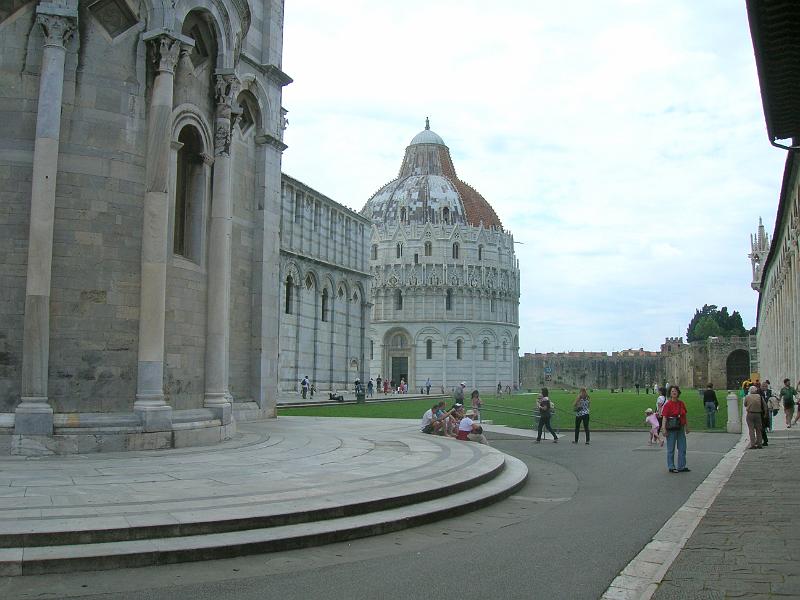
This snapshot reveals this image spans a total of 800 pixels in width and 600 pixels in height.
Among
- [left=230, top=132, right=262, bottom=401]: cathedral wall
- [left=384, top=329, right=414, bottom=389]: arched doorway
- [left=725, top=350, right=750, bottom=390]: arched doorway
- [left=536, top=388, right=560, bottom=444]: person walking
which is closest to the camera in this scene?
[left=230, top=132, right=262, bottom=401]: cathedral wall

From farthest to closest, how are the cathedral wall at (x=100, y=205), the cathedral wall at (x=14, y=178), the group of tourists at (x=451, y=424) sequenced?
1. the group of tourists at (x=451, y=424)
2. the cathedral wall at (x=100, y=205)
3. the cathedral wall at (x=14, y=178)

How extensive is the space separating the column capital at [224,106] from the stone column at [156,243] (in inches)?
74.0

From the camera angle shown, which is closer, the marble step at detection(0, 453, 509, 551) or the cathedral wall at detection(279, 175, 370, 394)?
the marble step at detection(0, 453, 509, 551)

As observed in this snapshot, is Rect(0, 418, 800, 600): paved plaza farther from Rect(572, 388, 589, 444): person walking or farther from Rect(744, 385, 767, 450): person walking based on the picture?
Rect(572, 388, 589, 444): person walking

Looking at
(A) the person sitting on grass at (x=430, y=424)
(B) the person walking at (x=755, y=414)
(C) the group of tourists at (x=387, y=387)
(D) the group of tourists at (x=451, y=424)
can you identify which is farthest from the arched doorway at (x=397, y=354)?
(B) the person walking at (x=755, y=414)

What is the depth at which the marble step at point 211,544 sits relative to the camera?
7203 mm

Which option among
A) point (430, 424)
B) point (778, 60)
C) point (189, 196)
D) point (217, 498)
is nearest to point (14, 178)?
point (189, 196)

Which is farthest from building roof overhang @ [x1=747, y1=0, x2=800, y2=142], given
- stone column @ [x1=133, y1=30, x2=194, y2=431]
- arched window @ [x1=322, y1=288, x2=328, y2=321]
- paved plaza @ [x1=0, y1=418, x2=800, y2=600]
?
arched window @ [x1=322, y1=288, x2=328, y2=321]

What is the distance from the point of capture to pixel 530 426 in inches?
1117

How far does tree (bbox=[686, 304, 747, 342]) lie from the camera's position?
122 metres

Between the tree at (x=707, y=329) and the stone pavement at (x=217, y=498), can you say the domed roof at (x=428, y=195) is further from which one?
the stone pavement at (x=217, y=498)

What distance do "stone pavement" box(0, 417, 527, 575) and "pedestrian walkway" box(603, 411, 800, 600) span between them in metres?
2.95

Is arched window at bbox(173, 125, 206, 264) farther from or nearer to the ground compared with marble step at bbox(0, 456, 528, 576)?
farther from the ground

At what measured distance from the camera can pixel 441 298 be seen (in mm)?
101875
